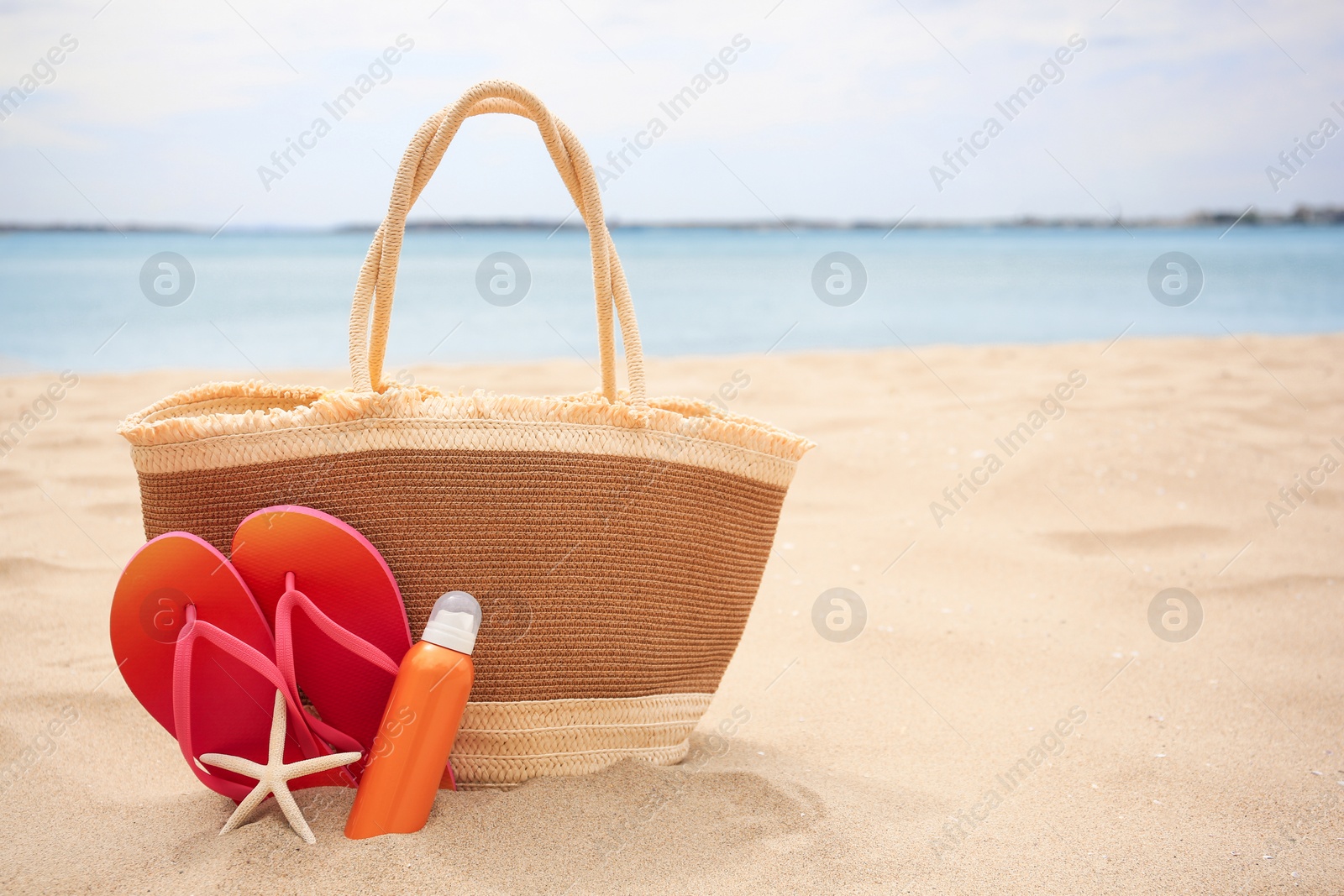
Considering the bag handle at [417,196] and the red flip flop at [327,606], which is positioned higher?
the bag handle at [417,196]

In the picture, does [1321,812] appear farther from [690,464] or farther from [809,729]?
[690,464]

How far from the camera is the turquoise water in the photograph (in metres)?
9.05

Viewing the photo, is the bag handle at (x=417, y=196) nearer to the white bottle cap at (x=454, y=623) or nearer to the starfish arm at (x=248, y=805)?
the white bottle cap at (x=454, y=623)

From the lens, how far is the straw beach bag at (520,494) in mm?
1367

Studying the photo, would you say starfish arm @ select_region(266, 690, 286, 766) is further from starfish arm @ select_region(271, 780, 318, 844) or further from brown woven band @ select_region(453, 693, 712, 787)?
brown woven band @ select_region(453, 693, 712, 787)

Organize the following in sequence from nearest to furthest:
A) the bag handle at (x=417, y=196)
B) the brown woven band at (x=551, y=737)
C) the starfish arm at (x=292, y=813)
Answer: the starfish arm at (x=292, y=813), the bag handle at (x=417, y=196), the brown woven band at (x=551, y=737)

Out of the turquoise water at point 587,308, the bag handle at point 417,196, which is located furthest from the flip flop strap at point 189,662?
the turquoise water at point 587,308

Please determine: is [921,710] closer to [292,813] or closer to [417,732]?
[417,732]

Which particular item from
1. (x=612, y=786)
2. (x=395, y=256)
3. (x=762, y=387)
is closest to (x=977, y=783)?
(x=612, y=786)

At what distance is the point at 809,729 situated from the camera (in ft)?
6.11

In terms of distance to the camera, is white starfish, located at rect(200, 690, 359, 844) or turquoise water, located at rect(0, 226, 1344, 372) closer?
white starfish, located at rect(200, 690, 359, 844)

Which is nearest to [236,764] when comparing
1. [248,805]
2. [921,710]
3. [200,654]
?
[248,805]

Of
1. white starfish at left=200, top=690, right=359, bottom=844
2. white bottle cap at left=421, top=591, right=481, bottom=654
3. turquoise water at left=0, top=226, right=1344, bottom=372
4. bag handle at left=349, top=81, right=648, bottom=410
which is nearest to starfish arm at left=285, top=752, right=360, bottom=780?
white starfish at left=200, top=690, right=359, bottom=844

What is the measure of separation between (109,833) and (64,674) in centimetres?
74
